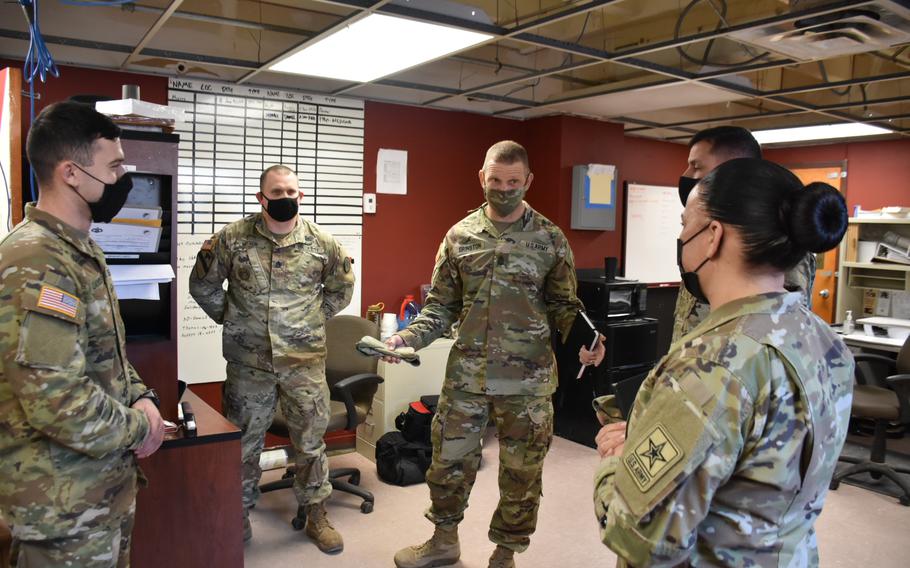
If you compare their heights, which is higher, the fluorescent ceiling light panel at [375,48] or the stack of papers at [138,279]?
the fluorescent ceiling light panel at [375,48]

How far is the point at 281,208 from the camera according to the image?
2945mm

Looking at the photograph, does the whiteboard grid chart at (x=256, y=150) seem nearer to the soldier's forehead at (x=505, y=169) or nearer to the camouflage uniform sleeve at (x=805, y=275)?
the soldier's forehead at (x=505, y=169)

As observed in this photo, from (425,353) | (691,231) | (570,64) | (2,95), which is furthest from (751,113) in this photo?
(2,95)

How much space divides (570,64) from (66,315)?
2.75 meters

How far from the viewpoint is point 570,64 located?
344cm

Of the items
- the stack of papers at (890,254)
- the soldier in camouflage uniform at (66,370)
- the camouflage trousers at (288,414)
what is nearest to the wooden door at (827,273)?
the stack of papers at (890,254)

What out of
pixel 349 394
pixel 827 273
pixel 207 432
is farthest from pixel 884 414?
pixel 207 432

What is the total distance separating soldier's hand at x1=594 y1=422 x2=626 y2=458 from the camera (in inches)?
53.1

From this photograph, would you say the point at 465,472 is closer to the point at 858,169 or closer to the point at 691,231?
the point at 691,231

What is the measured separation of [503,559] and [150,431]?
1597 mm

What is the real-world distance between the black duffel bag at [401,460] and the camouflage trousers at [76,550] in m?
2.26

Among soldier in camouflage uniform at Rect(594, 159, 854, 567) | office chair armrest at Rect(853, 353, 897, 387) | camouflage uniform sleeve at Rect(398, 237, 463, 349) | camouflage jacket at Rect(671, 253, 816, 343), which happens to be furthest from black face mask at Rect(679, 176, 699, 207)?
office chair armrest at Rect(853, 353, 897, 387)

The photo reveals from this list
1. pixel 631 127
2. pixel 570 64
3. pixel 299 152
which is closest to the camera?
pixel 570 64

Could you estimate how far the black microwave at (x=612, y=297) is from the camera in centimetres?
441
